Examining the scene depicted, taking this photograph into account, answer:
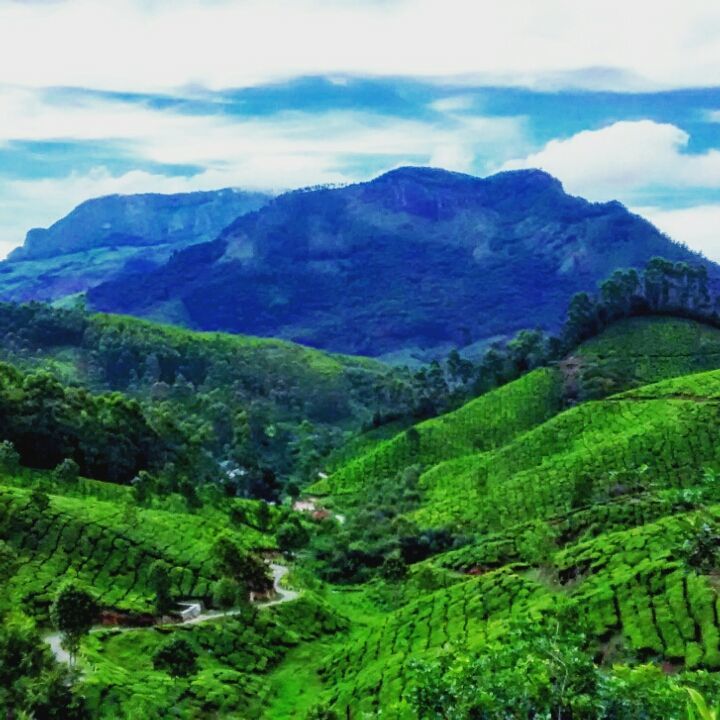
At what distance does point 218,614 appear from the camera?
72.7 metres

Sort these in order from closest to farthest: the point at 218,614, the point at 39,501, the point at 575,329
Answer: the point at 218,614 → the point at 39,501 → the point at 575,329

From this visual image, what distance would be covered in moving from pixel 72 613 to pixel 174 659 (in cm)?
714

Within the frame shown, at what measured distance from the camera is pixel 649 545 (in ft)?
214

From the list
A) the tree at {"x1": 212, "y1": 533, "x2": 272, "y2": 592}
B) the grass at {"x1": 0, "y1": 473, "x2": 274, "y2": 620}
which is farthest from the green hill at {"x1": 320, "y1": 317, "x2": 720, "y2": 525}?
the grass at {"x1": 0, "y1": 473, "x2": 274, "y2": 620}

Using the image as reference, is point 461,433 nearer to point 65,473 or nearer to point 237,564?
point 65,473

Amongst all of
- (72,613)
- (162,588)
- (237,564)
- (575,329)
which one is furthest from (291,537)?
(575,329)

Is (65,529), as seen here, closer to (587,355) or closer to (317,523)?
(317,523)

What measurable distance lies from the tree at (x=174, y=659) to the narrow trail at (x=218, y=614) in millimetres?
5693

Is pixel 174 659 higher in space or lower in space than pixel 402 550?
higher

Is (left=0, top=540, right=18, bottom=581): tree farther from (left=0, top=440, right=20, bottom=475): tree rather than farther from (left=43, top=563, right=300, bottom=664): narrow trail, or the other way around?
(left=0, top=440, right=20, bottom=475): tree

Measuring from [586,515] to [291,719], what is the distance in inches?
1492

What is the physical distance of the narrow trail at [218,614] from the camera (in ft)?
194

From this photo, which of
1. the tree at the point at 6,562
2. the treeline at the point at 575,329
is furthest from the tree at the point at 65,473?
the treeline at the point at 575,329

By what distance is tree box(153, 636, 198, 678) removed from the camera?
55.8 metres
